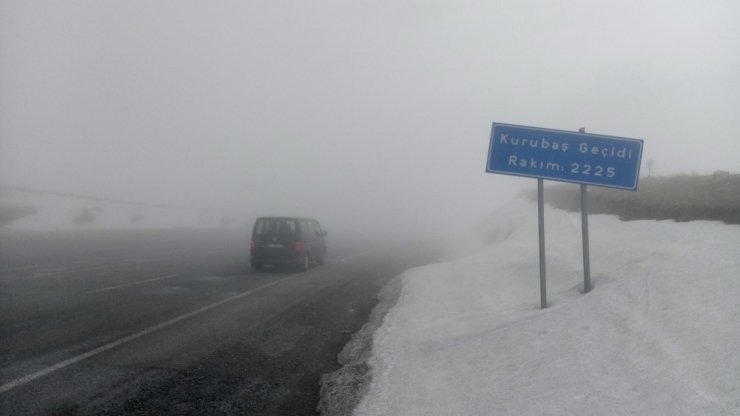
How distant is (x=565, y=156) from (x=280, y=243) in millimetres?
13068

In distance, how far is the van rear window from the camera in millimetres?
20475

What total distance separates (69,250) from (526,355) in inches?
943

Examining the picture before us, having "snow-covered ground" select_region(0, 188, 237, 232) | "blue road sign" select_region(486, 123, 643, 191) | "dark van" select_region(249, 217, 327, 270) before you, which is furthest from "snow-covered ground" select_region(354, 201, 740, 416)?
"snow-covered ground" select_region(0, 188, 237, 232)

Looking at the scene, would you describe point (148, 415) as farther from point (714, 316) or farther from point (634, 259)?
point (634, 259)

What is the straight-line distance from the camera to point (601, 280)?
8.57 m

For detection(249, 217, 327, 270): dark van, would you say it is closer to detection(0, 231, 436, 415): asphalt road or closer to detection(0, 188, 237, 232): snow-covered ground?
detection(0, 231, 436, 415): asphalt road

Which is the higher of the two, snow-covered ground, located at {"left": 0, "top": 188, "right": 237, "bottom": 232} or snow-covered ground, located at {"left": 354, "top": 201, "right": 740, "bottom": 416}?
snow-covered ground, located at {"left": 0, "top": 188, "right": 237, "bottom": 232}

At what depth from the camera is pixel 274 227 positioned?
20578 mm

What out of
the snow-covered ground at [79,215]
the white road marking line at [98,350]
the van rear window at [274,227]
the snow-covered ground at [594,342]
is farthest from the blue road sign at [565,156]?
the snow-covered ground at [79,215]

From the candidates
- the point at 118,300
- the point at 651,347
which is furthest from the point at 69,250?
the point at 651,347

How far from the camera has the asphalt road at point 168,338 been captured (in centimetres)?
599

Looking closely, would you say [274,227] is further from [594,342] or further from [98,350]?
[594,342]

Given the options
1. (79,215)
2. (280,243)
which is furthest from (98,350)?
(79,215)

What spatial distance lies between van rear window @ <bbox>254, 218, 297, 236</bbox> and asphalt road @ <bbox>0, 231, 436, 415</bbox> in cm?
286
